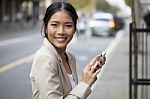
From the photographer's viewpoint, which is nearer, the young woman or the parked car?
the young woman

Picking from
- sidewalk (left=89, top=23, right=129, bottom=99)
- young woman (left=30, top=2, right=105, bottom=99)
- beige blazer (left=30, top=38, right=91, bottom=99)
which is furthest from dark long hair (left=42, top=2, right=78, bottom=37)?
sidewalk (left=89, top=23, right=129, bottom=99)

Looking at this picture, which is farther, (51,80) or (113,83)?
(113,83)

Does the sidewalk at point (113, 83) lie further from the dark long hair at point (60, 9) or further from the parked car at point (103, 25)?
the parked car at point (103, 25)

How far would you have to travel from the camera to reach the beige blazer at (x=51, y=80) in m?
2.65

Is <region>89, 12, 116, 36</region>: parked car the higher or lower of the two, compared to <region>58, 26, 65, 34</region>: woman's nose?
lower

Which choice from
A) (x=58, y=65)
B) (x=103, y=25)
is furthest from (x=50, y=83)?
(x=103, y=25)

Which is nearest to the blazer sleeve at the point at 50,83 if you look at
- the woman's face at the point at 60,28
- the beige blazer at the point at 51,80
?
the beige blazer at the point at 51,80

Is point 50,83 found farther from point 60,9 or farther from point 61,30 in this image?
point 60,9

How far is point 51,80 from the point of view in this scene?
2656 millimetres

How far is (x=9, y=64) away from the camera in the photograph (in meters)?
16.4

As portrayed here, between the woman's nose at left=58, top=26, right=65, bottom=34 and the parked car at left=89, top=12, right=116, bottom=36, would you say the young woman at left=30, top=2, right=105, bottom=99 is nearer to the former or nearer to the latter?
the woman's nose at left=58, top=26, right=65, bottom=34

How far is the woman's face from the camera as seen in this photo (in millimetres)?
2812

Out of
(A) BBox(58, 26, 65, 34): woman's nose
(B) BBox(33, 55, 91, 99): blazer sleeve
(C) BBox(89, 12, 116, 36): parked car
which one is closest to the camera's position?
(B) BBox(33, 55, 91, 99): blazer sleeve

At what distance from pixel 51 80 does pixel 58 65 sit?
0.49ft
